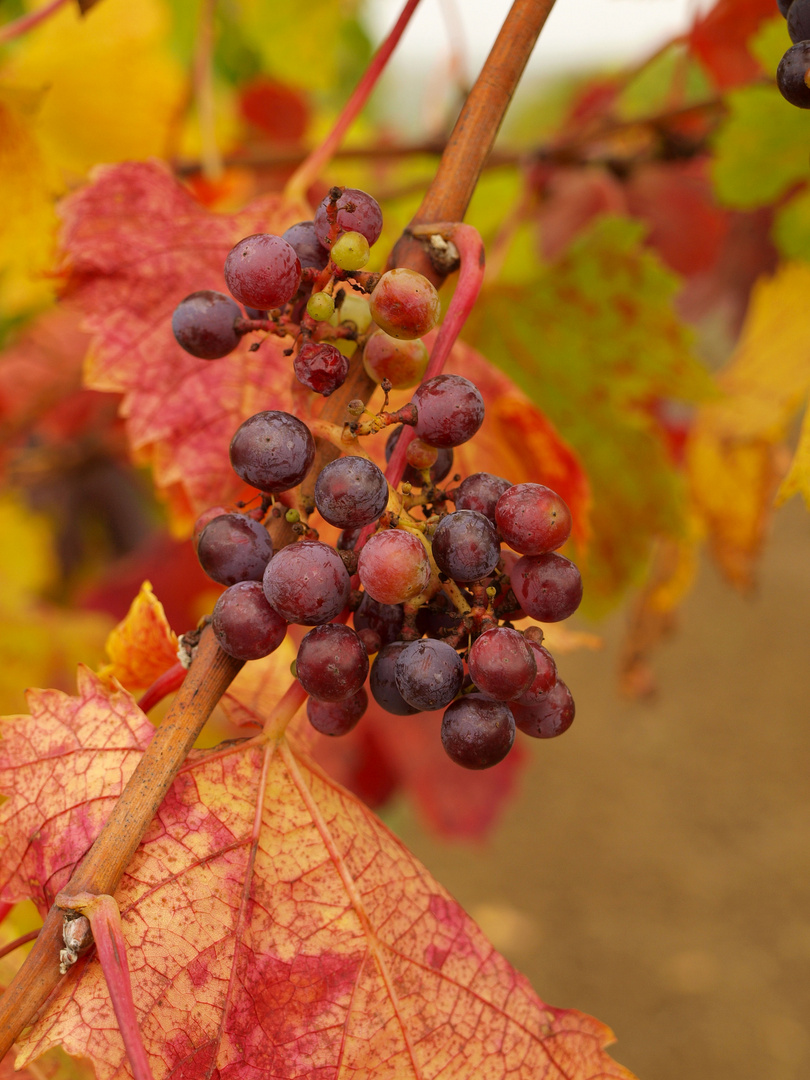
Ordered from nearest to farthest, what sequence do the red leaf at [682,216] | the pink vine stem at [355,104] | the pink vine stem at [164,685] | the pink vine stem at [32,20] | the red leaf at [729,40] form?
the pink vine stem at [164,685], the pink vine stem at [355,104], the pink vine stem at [32,20], the red leaf at [729,40], the red leaf at [682,216]

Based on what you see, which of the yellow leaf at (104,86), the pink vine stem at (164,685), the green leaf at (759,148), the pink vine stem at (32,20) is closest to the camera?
the pink vine stem at (164,685)

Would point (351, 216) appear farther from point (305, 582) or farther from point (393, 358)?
point (305, 582)

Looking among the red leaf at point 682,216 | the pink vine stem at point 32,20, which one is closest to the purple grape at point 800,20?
the pink vine stem at point 32,20

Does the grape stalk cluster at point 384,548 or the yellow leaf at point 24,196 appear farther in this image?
the yellow leaf at point 24,196

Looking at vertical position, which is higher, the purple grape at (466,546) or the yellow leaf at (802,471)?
the yellow leaf at (802,471)

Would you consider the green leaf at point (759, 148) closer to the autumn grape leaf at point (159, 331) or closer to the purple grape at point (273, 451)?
the autumn grape leaf at point (159, 331)

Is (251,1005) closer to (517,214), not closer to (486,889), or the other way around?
(517,214)

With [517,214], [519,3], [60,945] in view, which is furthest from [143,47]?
[60,945]
